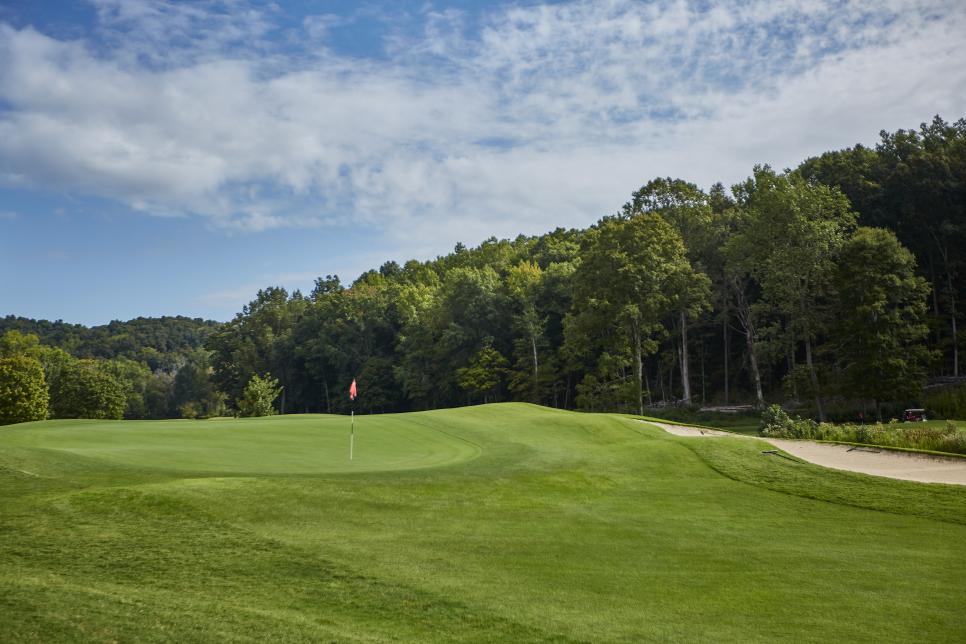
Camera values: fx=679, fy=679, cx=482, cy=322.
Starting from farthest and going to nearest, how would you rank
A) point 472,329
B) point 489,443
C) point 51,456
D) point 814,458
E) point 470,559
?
1. point 472,329
2. point 489,443
3. point 814,458
4. point 51,456
5. point 470,559

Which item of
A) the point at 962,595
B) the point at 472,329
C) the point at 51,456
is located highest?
the point at 472,329

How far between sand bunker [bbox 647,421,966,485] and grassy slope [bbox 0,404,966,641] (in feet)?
4.29

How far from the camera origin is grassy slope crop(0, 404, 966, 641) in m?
7.38

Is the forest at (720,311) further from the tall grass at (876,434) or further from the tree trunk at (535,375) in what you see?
the tall grass at (876,434)

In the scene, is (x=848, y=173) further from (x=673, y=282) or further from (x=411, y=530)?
(x=411, y=530)

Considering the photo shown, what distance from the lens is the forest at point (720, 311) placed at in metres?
41.0

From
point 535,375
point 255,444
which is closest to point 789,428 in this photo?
point 255,444

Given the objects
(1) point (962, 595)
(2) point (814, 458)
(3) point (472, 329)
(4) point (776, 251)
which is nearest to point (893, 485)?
(2) point (814, 458)

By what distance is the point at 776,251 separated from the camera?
1732 inches

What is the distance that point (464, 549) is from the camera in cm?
1020

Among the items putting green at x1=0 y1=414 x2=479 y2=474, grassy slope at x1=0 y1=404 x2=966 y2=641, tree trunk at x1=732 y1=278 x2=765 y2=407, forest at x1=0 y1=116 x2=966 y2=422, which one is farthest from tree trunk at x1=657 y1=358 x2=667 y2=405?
grassy slope at x1=0 y1=404 x2=966 y2=641

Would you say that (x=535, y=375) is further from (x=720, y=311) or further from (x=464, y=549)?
(x=464, y=549)

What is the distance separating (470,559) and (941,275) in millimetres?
51246

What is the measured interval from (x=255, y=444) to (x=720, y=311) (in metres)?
45.4
